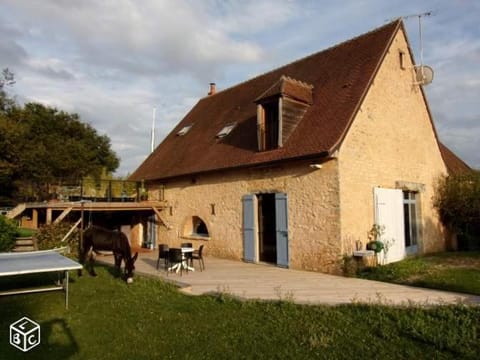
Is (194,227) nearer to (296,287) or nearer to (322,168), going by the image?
(322,168)

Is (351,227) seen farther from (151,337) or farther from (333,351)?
(151,337)

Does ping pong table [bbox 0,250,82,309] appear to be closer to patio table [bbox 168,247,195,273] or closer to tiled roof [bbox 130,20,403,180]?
patio table [bbox 168,247,195,273]

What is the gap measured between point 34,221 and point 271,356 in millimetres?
13064

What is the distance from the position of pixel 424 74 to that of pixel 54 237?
45.2 feet

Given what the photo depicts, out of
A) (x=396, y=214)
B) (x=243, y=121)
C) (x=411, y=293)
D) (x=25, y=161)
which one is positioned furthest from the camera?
(x=25, y=161)

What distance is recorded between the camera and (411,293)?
272 inches

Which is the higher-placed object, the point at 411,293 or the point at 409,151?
the point at 409,151

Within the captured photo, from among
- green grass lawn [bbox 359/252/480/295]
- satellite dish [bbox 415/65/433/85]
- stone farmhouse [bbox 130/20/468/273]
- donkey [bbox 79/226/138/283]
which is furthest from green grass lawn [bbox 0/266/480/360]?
satellite dish [bbox 415/65/433/85]

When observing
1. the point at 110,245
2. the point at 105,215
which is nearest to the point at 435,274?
the point at 110,245

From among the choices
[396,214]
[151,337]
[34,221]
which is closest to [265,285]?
[151,337]

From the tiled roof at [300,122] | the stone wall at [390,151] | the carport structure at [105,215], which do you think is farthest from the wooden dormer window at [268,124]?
the carport structure at [105,215]

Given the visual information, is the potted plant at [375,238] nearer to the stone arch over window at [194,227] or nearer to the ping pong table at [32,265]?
the stone arch over window at [194,227]

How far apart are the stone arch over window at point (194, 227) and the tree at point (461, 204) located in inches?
336

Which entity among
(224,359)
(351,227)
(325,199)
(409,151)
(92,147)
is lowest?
(224,359)
